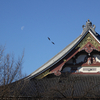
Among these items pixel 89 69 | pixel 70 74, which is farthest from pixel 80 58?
pixel 70 74

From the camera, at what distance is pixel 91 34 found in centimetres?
1564

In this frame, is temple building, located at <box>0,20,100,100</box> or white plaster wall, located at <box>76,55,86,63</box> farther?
white plaster wall, located at <box>76,55,86,63</box>

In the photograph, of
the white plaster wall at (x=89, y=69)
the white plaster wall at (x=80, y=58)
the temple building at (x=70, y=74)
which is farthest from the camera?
the white plaster wall at (x=80, y=58)

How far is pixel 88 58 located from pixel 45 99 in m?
4.98

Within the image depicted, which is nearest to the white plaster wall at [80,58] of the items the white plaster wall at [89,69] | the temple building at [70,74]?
the temple building at [70,74]

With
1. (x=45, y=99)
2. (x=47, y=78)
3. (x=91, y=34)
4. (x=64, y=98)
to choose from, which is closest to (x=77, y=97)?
(x=64, y=98)

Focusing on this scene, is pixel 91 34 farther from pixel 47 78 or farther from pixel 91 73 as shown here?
pixel 47 78

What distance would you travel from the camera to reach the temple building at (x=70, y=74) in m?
13.7

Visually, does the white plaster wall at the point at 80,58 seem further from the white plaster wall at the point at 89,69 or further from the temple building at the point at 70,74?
the white plaster wall at the point at 89,69

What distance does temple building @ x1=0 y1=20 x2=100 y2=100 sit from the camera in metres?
13.7

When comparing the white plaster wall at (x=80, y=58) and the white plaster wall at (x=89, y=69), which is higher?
the white plaster wall at (x=80, y=58)

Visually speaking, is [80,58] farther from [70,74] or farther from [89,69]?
[70,74]

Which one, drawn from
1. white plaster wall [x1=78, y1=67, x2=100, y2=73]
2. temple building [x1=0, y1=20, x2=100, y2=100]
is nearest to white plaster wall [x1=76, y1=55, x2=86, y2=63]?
temple building [x1=0, y1=20, x2=100, y2=100]

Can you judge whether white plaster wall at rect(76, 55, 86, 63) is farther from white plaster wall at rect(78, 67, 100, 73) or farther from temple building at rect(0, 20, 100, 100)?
white plaster wall at rect(78, 67, 100, 73)
